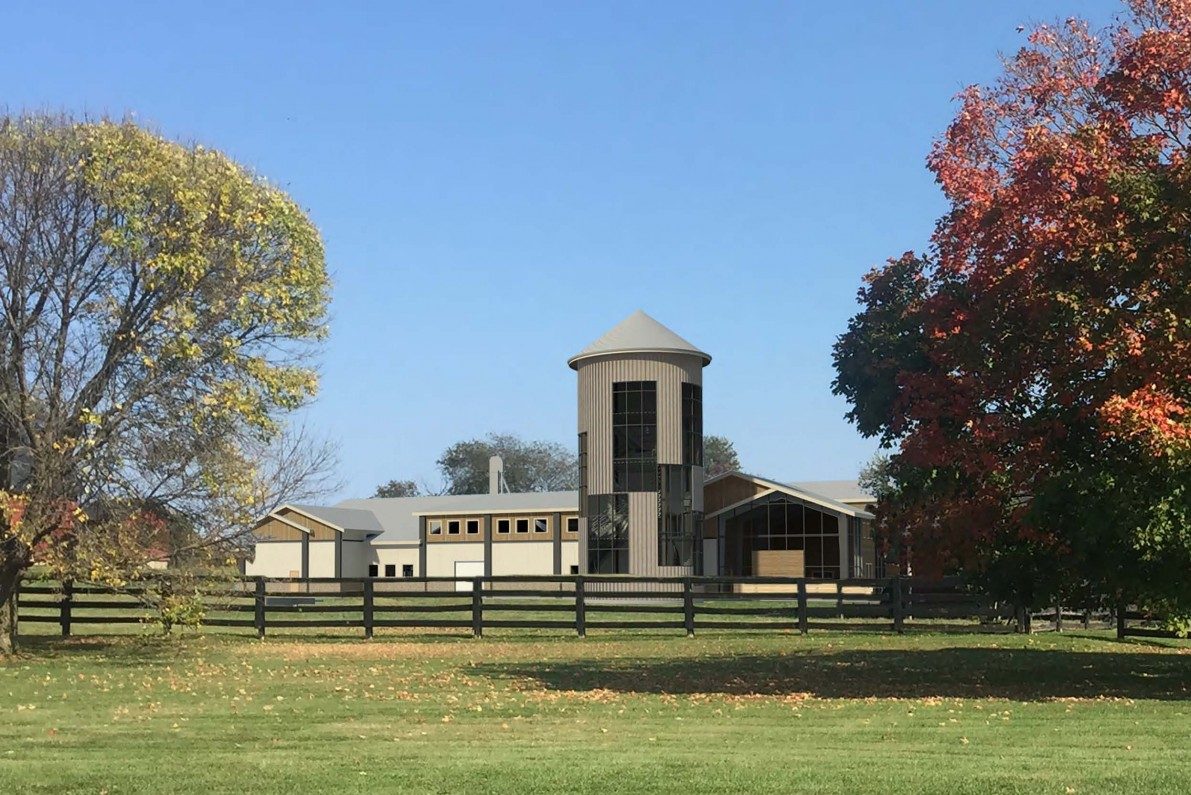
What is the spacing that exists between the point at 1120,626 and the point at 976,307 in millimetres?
14650

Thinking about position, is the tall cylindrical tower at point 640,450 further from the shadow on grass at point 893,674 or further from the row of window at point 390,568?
the shadow on grass at point 893,674

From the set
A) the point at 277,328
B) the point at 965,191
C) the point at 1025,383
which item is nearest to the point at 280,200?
the point at 277,328

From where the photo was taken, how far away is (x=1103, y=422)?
48.7 feet

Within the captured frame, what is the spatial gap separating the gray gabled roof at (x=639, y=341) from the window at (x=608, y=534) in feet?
19.3

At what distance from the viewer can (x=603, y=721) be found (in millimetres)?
13742

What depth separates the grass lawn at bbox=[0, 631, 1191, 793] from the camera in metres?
9.91

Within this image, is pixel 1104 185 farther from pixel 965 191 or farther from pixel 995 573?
pixel 995 573

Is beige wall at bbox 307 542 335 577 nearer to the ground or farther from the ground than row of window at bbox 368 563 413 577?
farther from the ground

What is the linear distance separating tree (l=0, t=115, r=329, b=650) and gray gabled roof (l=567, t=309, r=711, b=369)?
3002 cm

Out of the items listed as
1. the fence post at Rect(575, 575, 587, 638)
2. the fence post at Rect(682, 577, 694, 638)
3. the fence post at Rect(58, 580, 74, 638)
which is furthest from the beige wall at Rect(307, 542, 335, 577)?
the fence post at Rect(682, 577, 694, 638)

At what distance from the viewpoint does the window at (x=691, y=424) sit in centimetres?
5356

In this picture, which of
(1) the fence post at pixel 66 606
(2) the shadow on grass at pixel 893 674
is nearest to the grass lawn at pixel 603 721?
(2) the shadow on grass at pixel 893 674

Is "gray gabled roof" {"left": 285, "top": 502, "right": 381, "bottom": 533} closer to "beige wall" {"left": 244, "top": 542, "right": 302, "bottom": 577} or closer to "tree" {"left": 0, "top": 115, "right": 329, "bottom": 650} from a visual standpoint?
"beige wall" {"left": 244, "top": 542, "right": 302, "bottom": 577}

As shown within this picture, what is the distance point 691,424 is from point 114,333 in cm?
3305
